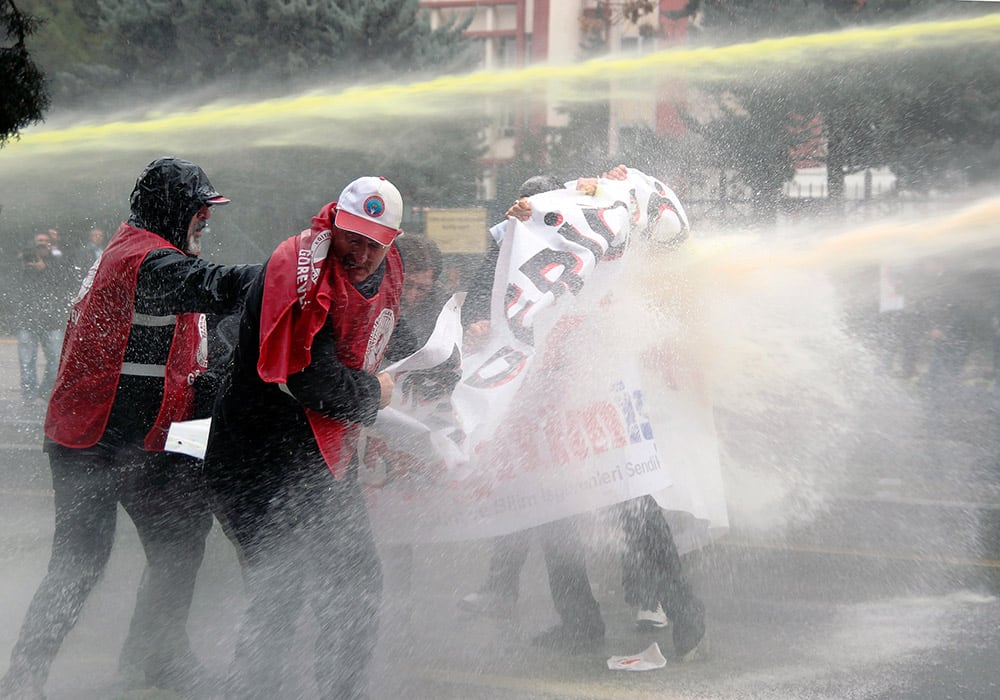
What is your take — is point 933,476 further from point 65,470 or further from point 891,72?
point 65,470

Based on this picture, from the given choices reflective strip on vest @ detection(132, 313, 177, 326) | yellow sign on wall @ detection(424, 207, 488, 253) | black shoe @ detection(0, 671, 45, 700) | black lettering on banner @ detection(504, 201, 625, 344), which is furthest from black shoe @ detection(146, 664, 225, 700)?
yellow sign on wall @ detection(424, 207, 488, 253)

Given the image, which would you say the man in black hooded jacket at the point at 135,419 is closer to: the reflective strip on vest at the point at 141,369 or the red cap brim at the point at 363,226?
the reflective strip on vest at the point at 141,369

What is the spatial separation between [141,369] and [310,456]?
32.3 inches

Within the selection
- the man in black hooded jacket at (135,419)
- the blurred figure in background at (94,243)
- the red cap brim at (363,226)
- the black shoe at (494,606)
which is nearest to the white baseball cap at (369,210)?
the red cap brim at (363,226)

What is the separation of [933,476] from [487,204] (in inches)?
184

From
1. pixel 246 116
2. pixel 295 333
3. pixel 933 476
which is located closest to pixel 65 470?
pixel 295 333

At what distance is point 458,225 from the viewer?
29.1ft

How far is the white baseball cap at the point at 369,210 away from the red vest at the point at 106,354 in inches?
30.4

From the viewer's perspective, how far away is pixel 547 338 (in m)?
3.74

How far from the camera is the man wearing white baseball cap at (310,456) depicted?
111 inches

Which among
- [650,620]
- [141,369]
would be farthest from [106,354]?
[650,620]

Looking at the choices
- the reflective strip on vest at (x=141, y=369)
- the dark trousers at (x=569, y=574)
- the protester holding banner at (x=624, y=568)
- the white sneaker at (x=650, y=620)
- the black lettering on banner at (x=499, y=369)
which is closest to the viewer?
the reflective strip on vest at (x=141, y=369)

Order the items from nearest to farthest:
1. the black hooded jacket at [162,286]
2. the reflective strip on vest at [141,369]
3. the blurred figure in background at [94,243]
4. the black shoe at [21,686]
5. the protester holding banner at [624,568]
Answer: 1. the black hooded jacket at [162,286]
2. the black shoe at [21,686]
3. the reflective strip on vest at [141,369]
4. the protester holding banner at [624,568]
5. the blurred figure in background at [94,243]

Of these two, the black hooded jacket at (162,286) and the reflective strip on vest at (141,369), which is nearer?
the black hooded jacket at (162,286)
